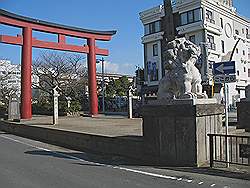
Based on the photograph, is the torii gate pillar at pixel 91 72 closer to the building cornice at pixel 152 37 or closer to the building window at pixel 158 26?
the building cornice at pixel 152 37

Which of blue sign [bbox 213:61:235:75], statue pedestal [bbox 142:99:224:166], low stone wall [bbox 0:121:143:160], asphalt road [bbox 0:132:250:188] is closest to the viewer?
asphalt road [bbox 0:132:250:188]

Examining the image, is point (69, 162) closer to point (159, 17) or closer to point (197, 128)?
point (197, 128)

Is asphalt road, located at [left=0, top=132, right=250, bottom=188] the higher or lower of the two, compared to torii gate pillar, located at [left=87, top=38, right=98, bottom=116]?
lower

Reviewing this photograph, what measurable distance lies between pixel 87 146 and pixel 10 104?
16409mm

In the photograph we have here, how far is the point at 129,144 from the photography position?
32.2ft

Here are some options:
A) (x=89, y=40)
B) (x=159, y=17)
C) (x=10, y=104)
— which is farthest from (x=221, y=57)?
→ (x=10, y=104)

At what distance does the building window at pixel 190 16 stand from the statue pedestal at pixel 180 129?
3150 centimetres

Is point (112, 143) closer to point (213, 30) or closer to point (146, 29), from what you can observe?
point (213, 30)

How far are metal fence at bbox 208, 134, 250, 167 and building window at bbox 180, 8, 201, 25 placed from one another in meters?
32.4

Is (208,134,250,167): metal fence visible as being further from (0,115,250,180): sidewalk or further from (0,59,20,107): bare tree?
(0,59,20,107): bare tree

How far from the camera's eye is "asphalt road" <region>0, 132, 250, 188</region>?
641 centimetres

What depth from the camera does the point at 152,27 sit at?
4472 cm

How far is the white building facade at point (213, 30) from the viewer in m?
38.0

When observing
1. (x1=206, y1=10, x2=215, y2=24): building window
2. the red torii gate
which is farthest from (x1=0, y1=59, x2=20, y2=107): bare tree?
(x1=206, y1=10, x2=215, y2=24): building window
